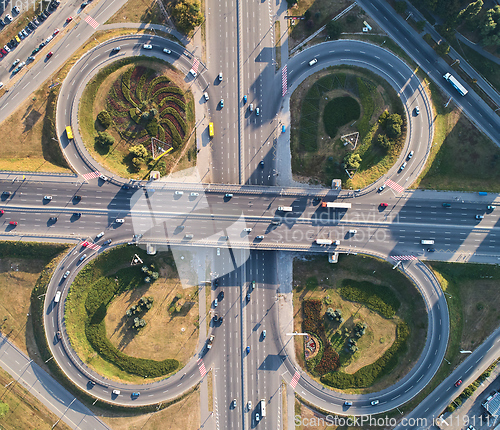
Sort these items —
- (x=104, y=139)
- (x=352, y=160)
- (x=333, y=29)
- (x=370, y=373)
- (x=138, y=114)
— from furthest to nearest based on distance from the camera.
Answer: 1. (x=138, y=114)
2. (x=370, y=373)
3. (x=104, y=139)
4. (x=333, y=29)
5. (x=352, y=160)

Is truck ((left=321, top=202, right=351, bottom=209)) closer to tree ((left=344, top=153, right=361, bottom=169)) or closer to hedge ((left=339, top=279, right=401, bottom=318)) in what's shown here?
tree ((left=344, top=153, right=361, bottom=169))

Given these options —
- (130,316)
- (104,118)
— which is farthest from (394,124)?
(130,316)

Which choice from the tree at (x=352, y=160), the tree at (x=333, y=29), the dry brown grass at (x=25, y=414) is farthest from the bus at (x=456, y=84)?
the dry brown grass at (x=25, y=414)

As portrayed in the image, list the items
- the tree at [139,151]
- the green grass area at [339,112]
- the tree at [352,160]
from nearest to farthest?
1. the tree at [352,160]
2. the tree at [139,151]
3. the green grass area at [339,112]

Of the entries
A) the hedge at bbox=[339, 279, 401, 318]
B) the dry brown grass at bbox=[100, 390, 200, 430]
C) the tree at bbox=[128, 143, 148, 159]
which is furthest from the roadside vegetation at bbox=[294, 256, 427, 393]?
the tree at bbox=[128, 143, 148, 159]

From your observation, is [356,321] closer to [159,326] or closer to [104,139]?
[159,326]

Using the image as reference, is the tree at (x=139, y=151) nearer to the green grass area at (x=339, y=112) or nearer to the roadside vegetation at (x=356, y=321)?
the green grass area at (x=339, y=112)
